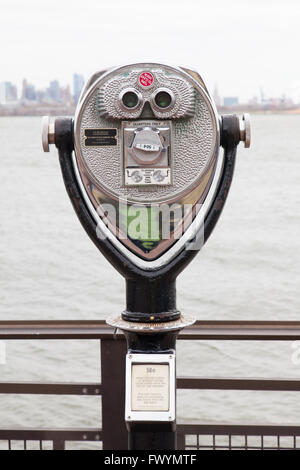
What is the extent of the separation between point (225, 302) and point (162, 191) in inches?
417

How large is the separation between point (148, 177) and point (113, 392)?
85 cm

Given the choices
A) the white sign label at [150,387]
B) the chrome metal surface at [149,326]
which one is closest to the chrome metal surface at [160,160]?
the chrome metal surface at [149,326]

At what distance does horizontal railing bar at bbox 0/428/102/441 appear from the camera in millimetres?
2607

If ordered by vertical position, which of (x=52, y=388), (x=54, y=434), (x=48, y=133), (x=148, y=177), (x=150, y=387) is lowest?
(x=54, y=434)

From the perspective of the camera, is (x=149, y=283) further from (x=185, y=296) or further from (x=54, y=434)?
(x=185, y=296)

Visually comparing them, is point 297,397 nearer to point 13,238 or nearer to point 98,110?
point 98,110

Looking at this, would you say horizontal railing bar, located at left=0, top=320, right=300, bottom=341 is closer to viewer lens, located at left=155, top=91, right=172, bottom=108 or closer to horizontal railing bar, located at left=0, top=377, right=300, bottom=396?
horizontal railing bar, located at left=0, top=377, right=300, bottom=396

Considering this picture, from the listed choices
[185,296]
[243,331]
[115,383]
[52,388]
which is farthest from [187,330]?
[185,296]

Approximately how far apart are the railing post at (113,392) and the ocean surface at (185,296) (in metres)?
0.26

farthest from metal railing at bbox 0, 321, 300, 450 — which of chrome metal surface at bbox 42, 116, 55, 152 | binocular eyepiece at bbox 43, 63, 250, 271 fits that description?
chrome metal surface at bbox 42, 116, 55, 152

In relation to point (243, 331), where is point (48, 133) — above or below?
above

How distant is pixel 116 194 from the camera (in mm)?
2074

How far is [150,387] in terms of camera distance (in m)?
2.13

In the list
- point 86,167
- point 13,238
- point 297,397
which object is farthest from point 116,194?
point 13,238
